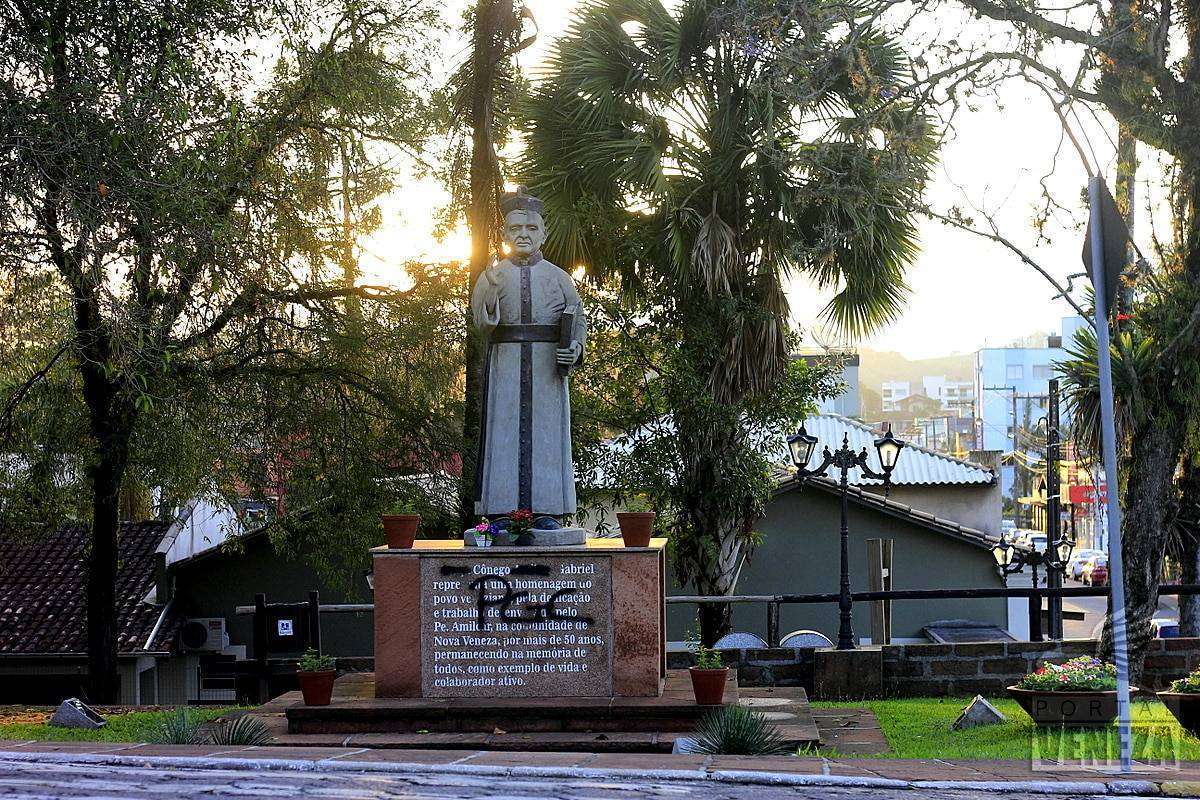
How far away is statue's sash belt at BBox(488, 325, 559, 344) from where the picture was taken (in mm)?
10875

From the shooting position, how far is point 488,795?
615cm

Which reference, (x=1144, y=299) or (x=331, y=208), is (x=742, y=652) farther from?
(x=331, y=208)

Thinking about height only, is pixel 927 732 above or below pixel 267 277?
below

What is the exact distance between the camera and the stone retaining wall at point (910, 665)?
13.0m

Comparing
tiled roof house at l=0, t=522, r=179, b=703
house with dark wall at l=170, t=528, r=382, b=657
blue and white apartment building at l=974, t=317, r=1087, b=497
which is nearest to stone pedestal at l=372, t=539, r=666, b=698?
tiled roof house at l=0, t=522, r=179, b=703

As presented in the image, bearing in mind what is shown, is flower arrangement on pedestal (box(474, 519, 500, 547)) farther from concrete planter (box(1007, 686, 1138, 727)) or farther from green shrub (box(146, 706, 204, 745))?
concrete planter (box(1007, 686, 1138, 727))

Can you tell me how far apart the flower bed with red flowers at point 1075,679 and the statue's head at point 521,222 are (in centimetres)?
490

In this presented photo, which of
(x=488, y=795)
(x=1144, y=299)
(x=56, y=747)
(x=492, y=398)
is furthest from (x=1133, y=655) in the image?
(x=56, y=747)

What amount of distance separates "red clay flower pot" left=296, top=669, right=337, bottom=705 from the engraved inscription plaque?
2.25 ft

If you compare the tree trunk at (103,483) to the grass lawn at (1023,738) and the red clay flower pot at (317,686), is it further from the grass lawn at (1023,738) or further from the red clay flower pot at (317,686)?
the grass lawn at (1023,738)

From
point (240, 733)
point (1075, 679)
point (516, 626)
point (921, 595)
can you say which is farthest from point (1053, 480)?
point (240, 733)

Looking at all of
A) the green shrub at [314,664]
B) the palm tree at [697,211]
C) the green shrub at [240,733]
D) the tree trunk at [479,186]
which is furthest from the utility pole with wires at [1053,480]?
the green shrub at [240,733]

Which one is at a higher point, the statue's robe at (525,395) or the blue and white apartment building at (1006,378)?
the blue and white apartment building at (1006,378)

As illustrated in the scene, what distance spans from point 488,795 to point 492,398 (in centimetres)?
506
